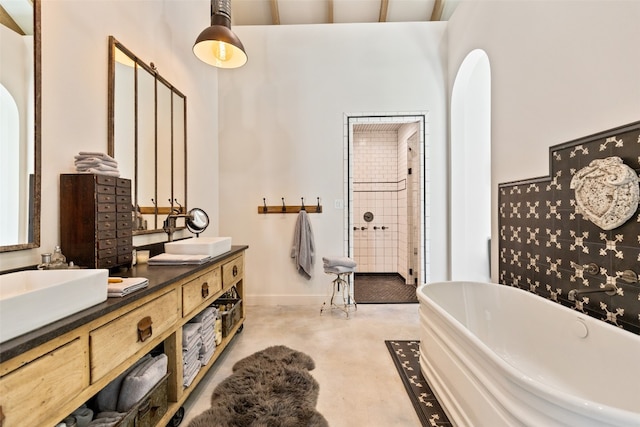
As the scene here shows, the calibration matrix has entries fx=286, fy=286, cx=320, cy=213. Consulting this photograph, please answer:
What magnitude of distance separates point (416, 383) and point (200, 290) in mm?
1513

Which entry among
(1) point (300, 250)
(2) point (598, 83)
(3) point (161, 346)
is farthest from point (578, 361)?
(1) point (300, 250)

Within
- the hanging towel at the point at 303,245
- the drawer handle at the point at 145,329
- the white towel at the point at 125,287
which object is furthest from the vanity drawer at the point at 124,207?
the hanging towel at the point at 303,245

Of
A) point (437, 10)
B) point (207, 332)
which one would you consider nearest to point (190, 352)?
point (207, 332)

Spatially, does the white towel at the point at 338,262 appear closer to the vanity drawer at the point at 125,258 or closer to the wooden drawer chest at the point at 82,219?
the vanity drawer at the point at 125,258

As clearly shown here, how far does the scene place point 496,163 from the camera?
2453 mm

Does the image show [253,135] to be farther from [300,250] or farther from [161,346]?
[161,346]

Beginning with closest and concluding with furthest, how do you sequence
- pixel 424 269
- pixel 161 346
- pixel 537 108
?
pixel 161 346 < pixel 537 108 < pixel 424 269

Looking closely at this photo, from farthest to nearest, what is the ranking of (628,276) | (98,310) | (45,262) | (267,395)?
(267,395) < (628,276) < (45,262) < (98,310)

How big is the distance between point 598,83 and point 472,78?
6.03ft

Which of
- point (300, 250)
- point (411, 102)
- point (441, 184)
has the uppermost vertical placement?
point (411, 102)

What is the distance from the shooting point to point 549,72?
1854mm

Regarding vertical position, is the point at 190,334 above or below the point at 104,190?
below

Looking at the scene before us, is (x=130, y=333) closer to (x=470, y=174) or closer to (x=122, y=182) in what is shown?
(x=122, y=182)

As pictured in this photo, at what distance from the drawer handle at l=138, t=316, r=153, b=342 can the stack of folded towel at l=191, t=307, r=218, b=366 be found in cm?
57
